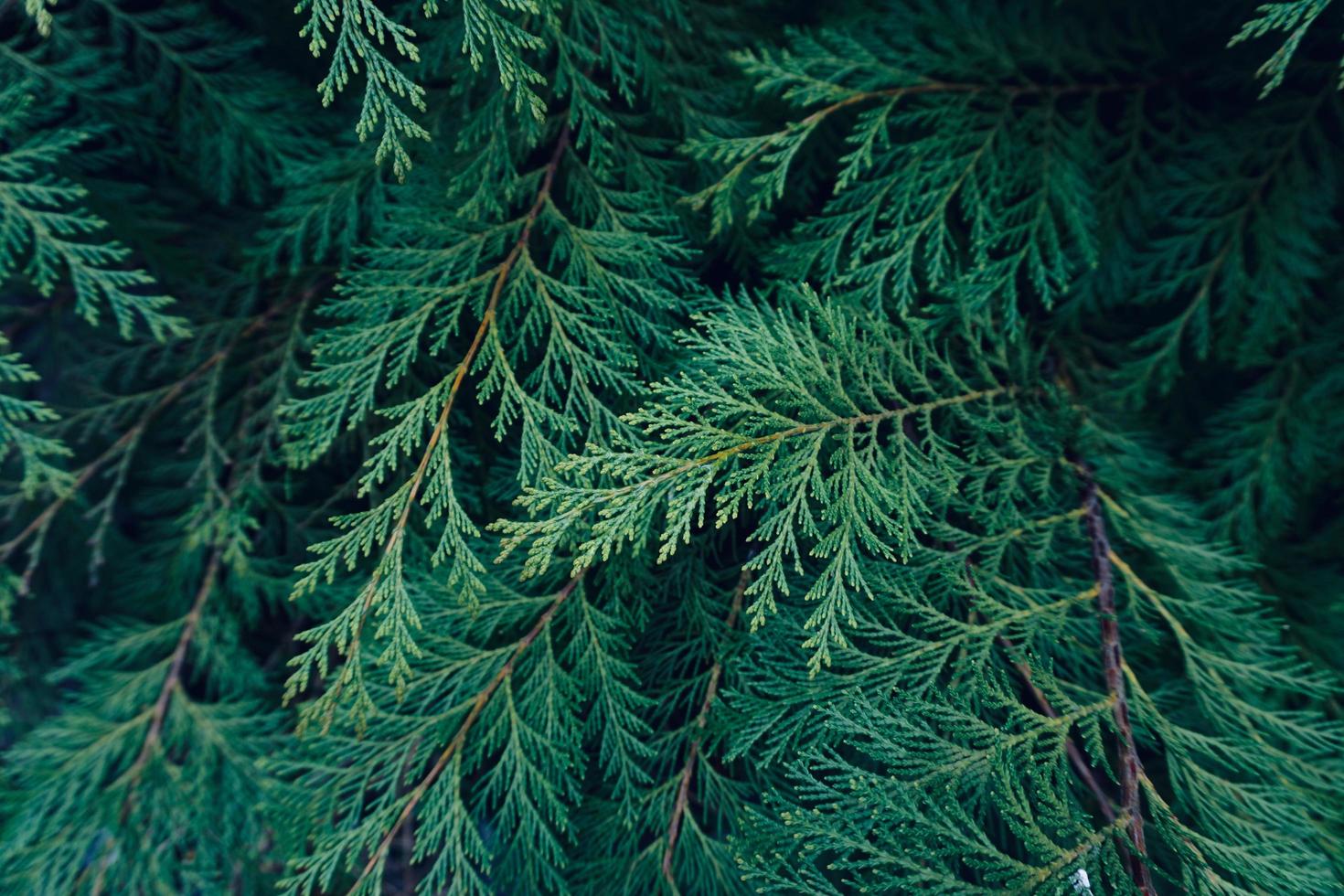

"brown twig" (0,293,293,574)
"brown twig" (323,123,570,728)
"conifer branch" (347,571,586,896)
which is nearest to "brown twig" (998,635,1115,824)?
"conifer branch" (347,571,586,896)

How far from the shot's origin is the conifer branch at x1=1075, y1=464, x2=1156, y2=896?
1792mm

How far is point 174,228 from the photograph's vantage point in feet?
9.39

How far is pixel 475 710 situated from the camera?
2.17 metres

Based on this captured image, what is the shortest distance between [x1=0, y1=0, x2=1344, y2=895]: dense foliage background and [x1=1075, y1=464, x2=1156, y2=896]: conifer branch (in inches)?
0.7

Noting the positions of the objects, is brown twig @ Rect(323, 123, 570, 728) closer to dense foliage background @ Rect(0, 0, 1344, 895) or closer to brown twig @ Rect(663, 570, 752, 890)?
dense foliage background @ Rect(0, 0, 1344, 895)

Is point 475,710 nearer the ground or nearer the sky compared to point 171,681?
nearer the ground

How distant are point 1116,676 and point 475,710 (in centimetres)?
159

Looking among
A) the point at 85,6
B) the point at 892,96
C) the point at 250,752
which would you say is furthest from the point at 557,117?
the point at 250,752

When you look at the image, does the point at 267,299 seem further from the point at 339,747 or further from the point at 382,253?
the point at 339,747

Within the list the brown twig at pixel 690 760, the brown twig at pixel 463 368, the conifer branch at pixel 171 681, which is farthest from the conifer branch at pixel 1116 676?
the conifer branch at pixel 171 681

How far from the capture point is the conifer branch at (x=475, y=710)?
2.08 meters

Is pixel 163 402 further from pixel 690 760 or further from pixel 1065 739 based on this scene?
pixel 1065 739

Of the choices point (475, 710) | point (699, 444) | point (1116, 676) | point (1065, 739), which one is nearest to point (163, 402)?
point (475, 710)

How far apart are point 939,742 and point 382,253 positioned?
1.86m
